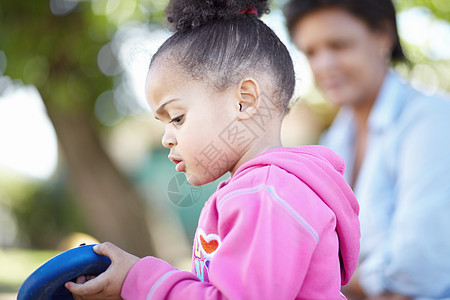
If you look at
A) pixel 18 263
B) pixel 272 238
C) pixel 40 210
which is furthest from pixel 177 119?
pixel 40 210

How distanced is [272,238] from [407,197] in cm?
157

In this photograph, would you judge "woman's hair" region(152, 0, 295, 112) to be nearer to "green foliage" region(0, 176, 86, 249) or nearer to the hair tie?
the hair tie

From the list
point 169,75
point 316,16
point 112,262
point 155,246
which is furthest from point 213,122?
point 155,246

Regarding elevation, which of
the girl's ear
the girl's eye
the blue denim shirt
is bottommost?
the blue denim shirt

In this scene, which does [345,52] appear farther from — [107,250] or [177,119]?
[107,250]

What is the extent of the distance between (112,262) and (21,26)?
4301 mm

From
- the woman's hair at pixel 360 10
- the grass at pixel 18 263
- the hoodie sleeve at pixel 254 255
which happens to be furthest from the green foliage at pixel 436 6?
the grass at pixel 18 263

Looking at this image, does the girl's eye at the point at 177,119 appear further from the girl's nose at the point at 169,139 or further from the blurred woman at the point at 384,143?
the blurred woman at the point at 384,143

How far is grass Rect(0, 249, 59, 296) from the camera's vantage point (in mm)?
8720

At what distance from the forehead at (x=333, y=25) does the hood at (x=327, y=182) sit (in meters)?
1.80

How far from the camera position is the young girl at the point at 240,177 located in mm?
1021

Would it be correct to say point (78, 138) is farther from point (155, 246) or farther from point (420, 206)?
point (420, 206)

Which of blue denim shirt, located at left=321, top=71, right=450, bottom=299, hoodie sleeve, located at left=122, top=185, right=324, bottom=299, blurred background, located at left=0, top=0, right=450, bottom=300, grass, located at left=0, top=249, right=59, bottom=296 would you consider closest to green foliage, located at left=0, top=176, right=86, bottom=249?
grass, located at left=0, top=249, right=59, bottom=296

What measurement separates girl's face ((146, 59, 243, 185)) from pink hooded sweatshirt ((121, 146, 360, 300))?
0.12 meters
